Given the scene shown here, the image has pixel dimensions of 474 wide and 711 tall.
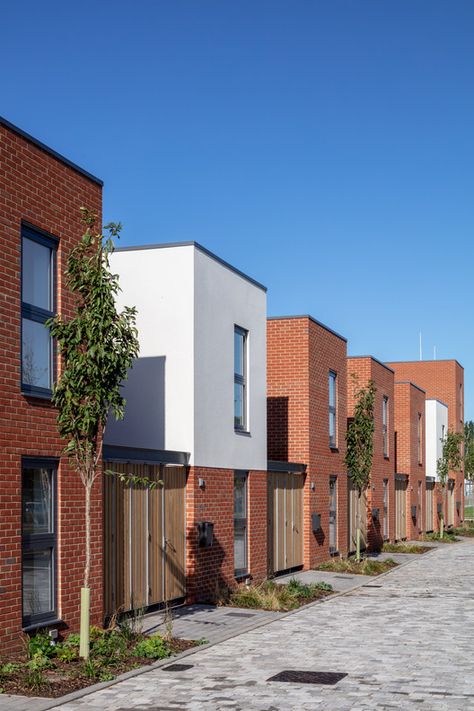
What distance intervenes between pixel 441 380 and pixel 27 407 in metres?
51.6

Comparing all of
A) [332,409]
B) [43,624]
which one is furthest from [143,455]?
[332,409]

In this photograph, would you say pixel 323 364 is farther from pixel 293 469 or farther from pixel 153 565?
pixel 153 565

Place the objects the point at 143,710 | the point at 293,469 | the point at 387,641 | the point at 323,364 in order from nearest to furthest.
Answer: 1. the point at 143,710
2. the point at 387,641
3. the point at 293,469
4. the point at 323,364

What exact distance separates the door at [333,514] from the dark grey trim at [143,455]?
11083 millimetres

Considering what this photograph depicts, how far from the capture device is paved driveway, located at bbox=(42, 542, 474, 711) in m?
9.98

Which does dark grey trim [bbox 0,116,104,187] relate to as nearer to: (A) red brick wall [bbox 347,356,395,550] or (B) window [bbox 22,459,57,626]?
(B) window [bbox 22,459,57,626]

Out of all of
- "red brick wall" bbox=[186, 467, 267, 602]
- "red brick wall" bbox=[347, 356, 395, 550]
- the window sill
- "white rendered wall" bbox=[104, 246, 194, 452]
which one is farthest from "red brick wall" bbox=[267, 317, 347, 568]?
the window sill

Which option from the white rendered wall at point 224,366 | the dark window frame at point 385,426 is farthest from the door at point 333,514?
the dark window frame at point 385,426

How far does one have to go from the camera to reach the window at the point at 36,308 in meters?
12.3

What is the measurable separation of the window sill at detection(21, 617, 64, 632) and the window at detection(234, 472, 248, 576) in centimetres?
779

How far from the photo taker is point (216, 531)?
18.8 meters

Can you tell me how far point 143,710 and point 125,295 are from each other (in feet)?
32.2

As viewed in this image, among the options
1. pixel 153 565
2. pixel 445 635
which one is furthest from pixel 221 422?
pixel 445 635

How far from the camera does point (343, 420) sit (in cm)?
2883
